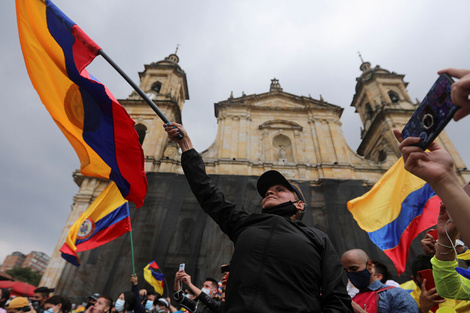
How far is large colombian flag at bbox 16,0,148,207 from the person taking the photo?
318 cm

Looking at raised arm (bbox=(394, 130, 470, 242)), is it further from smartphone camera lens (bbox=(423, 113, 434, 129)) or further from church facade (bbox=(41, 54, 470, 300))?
church facade (bbox=(41, 54, 470, 300))

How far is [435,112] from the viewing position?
102cm

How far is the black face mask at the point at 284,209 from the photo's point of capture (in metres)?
1.72

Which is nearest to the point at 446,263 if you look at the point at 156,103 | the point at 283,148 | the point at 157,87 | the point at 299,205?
the point at 299,205

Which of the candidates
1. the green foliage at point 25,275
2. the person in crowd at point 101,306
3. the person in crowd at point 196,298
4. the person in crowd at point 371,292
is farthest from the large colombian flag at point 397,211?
the green foliage at point 25,275

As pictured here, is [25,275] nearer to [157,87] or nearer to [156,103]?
[157,87]

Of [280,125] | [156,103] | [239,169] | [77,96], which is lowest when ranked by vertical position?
[77,96]

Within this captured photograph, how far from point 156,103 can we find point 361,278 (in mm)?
15738

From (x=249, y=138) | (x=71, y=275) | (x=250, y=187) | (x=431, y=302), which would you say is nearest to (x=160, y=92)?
(x=249, y=138)

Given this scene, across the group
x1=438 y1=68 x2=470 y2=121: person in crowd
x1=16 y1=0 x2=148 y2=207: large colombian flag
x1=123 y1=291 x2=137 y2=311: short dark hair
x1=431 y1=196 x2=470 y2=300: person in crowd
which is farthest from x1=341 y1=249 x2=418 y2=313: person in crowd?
x1=123 y1=291 x2=137 y2=311: short dark hair

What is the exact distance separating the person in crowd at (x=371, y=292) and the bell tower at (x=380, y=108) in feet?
47.4

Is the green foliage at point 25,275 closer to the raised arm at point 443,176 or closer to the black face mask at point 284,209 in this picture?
the black face mask at point 284,209

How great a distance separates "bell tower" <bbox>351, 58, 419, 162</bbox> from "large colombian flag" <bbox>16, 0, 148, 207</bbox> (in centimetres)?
1557

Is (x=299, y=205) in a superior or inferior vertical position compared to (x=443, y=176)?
superior
